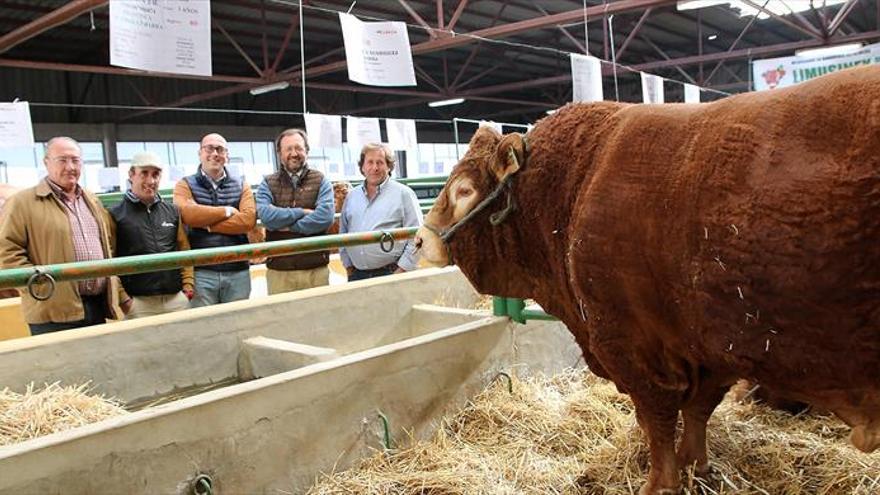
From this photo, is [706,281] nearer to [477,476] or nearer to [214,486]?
[477,476]

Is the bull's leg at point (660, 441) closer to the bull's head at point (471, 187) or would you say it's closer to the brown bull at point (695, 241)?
the brown bull at point (695, 241)

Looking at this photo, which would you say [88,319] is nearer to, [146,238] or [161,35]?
[146,238]

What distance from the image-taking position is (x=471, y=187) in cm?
222

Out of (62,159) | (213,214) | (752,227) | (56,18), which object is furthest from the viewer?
(56,18)

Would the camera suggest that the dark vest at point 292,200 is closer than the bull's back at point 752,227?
No

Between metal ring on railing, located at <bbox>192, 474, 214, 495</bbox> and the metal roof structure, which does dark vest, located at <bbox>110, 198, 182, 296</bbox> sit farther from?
the metal roof structure

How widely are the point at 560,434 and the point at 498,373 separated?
0.55 metres

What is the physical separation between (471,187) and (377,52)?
2.85 meters

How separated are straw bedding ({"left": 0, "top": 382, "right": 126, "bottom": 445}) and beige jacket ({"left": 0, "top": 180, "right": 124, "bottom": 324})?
24.7 inches

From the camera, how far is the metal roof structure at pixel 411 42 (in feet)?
36.6

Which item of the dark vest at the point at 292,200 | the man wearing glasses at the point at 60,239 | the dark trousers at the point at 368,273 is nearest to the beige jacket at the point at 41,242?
the man wearing glasses at the point at 60,239

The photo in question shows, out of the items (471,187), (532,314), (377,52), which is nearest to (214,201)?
(377,52)

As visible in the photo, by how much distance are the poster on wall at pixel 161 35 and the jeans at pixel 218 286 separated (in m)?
1.22

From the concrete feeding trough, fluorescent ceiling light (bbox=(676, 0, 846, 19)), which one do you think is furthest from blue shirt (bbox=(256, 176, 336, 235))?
fluorescent ceiling light (bbox=(676, 0, 846, 19))
